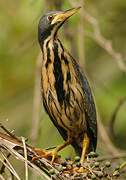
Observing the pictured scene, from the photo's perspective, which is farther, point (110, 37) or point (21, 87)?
point (21, 87)

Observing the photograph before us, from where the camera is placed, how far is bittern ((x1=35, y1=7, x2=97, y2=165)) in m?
4.32

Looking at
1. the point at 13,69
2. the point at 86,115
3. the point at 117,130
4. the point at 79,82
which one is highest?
the point at 13,69

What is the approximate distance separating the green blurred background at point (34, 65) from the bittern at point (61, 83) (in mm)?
1758

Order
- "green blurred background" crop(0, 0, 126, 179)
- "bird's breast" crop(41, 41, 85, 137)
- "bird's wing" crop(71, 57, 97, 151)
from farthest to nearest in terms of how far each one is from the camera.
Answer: "green blurred background" crop(0, 0, 126, 179), "bird's wing" crop(71, 57, 97, 151), "bird's breast" crop(41, 41, 85, 137)

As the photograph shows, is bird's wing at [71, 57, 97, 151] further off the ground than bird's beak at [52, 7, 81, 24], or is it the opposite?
bird's beak at [52, 7, 81, 24]

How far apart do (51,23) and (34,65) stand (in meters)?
4.07

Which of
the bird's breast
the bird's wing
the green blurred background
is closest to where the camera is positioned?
the bird's breast

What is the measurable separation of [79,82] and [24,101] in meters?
4.28

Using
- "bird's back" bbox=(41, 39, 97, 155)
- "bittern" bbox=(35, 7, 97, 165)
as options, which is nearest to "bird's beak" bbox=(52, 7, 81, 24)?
"bittern" bbox=(35, 7, 97, 165)

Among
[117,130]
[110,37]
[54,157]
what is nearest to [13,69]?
[110,37]

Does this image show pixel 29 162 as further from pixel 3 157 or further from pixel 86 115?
pixel 86 115

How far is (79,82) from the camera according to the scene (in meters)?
4.55

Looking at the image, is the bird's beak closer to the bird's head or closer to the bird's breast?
the bird's head

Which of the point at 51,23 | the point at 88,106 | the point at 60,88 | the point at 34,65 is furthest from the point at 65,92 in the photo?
the point at 34,65
